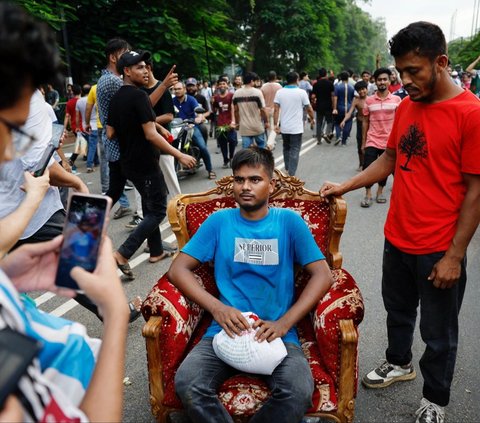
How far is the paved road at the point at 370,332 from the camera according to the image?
2584mm

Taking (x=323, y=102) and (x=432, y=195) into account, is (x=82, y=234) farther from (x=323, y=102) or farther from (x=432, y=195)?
(x=323, y=102)

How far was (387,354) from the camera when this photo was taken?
280cm

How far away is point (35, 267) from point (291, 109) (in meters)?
6.99

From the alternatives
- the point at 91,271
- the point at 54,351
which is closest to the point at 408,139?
the point at 91,271

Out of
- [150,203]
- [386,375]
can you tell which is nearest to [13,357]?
[386,375]

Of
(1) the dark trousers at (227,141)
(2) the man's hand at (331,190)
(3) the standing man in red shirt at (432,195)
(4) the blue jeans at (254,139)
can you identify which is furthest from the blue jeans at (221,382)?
(1) the dark trousers at (227,141)

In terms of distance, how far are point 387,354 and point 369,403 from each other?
13.0 inches

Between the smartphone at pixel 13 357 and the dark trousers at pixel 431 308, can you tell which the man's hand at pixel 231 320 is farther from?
the smartphone at pixel 13 357

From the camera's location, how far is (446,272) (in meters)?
2.16

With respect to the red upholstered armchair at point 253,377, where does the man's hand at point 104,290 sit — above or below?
above

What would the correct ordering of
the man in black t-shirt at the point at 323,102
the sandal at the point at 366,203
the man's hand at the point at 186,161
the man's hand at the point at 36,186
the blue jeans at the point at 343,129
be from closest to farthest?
the man's hand at the point at 36,186 → the man's hand at the point at 186,161 → the sandal at the point at 366,203 → the blue jeans at the point at 343,129 → the man in black t-shirt at the point at 323,102

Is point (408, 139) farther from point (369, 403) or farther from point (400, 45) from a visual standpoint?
point (369, 403)

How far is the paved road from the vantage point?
8.48ft

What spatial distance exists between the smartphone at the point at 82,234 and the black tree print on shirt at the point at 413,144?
1.62 metres
